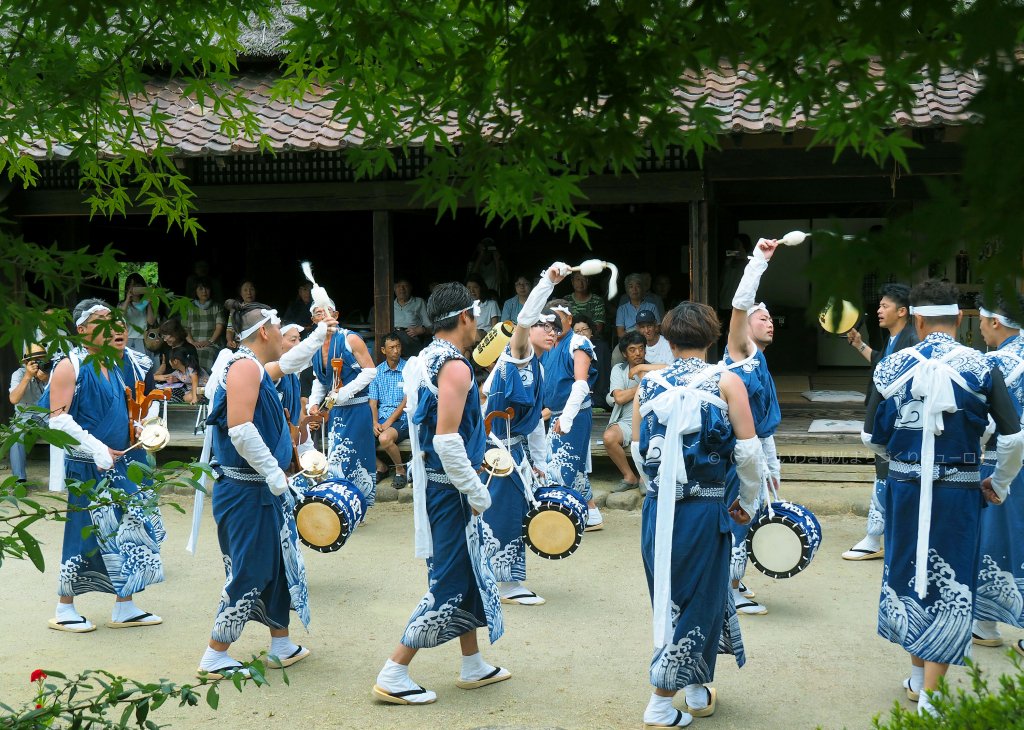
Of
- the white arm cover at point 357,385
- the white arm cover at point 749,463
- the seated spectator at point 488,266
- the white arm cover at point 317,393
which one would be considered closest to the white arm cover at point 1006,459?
the white arm cover at point 749,463

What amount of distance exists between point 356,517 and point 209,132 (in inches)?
226

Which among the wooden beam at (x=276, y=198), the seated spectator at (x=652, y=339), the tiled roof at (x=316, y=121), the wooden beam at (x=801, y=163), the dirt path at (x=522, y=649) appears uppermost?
the tiled roof at (x=316, y=121)

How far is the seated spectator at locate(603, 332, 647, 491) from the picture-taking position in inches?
392

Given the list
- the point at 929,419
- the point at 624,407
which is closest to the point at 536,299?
the point at 929,419

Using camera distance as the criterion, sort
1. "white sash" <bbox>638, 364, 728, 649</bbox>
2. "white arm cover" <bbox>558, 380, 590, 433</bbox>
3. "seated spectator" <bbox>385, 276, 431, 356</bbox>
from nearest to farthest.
→ "white sash" <bbox>638, 364, 728, 649</bbox> → "white arm cover" <bbox>558, 380, 590, 433</bbox> → "seated spectator" <bbox>385, 276, 431, 356</bbox>

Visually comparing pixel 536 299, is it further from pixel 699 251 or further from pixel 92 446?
pixel 699 251

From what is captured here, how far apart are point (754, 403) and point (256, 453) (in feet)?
9.51

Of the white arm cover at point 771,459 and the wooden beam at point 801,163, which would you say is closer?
the white arm cover at point 771,459

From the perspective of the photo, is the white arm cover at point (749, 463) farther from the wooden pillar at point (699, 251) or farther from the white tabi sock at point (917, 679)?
the wooden pillar at point (699, 251)

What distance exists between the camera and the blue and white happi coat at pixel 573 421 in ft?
28.6

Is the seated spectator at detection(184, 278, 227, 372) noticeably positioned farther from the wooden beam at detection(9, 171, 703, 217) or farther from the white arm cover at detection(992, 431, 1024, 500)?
the white arm cover at detection(992, 431, 1024, 500)

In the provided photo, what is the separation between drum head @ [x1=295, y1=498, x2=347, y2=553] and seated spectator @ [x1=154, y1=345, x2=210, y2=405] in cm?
721

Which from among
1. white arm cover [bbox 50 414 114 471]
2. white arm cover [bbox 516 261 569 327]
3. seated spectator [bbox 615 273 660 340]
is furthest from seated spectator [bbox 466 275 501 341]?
white arm cover [bbox 50 414 114 471]

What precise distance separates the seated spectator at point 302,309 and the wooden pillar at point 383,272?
235 centimetres
